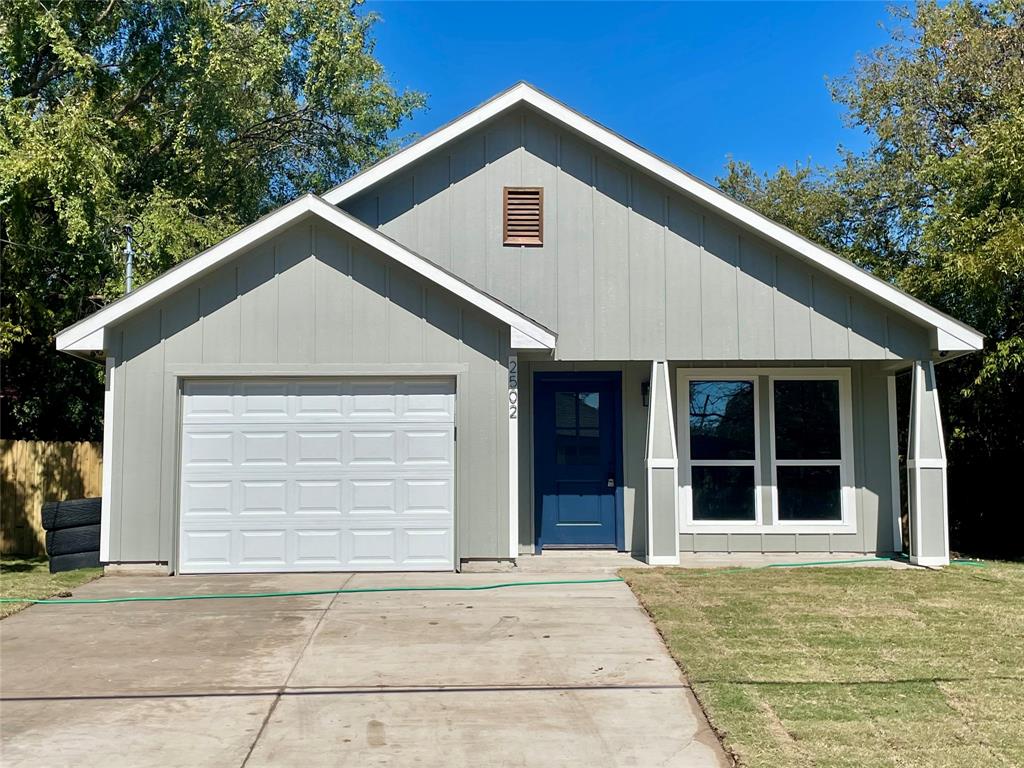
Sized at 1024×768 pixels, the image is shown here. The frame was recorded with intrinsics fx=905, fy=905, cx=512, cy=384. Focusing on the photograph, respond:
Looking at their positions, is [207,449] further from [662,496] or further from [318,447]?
[662,496]

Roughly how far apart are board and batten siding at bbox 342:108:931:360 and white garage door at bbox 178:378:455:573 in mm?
2171

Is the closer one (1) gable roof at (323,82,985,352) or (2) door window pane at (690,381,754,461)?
(1) gable roof at (323,82,985,352)

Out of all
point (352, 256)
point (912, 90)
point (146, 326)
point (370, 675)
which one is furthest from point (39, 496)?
point (912, 90)

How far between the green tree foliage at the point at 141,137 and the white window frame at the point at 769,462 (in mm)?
8760

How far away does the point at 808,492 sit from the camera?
39.1 ft

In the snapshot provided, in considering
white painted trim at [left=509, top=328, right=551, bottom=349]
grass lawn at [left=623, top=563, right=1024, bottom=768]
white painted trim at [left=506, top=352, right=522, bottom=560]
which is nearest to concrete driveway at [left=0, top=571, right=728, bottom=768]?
grass lawn at [left=623, top=563, right=1024, bottom=768]

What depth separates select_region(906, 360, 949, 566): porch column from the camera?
427 inches

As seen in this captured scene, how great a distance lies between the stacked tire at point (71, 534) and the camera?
11.0 metres

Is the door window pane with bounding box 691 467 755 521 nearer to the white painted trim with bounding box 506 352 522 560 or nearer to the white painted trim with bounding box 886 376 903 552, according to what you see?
the white painted trim with bounding box 886 376 903 552

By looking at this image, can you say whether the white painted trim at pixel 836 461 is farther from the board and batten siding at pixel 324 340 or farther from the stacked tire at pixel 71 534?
the stacked tire at pixel 71 534

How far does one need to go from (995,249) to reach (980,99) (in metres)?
6.16

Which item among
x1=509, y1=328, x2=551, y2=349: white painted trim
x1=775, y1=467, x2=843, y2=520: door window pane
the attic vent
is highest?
the attic vent

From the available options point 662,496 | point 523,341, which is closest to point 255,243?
point 523,341

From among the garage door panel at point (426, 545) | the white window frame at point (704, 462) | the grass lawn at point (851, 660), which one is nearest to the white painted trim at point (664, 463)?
the white window frame at point (704, 462)
